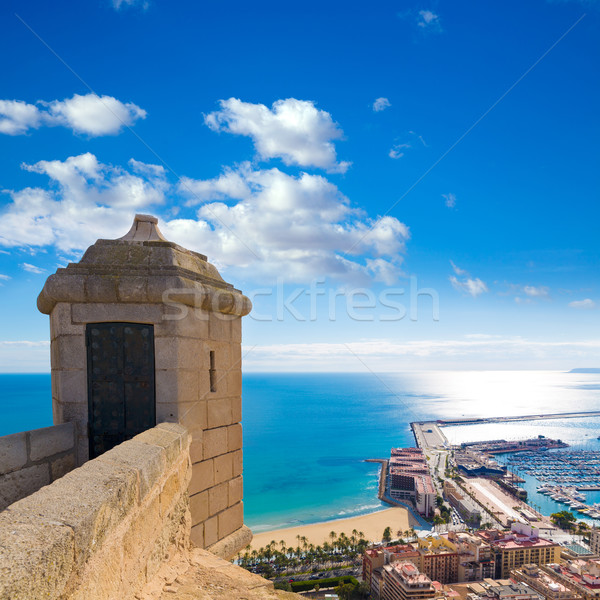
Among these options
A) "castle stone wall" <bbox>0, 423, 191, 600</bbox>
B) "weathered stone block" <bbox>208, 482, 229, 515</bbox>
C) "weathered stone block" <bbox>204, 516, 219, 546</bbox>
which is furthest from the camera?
"weathered stone block" <bbox>208, 482, 229, 515</bbox>

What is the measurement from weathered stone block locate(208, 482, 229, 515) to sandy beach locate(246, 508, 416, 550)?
28.5 m

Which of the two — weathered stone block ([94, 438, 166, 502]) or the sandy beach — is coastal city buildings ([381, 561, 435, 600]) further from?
weathered stone block ([94, 438, 166, 502])

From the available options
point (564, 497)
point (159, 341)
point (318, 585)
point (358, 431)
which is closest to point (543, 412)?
point (358, 431)

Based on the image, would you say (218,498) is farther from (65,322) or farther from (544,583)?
(544,583)

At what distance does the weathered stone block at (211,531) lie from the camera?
400 centimetres

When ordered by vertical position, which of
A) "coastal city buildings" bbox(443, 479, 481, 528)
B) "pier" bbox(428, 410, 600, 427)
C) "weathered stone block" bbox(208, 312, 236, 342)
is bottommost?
"pier" bbox(428, 410, 600, 427)

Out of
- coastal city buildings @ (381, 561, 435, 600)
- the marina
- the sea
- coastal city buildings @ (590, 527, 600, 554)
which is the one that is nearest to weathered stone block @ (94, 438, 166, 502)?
coastal city buildings @ (381, 561, 435, 600)

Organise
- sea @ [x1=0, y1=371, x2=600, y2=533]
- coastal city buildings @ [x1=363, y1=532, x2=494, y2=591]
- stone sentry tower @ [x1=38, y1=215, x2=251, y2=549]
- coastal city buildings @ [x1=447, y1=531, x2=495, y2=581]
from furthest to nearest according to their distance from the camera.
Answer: sea @ [x1=0, y1=371, x2=600, y2=533]
coastal city buildings @ [x1=447, y1=531, x2=495, y2=581]
coastal city buildings @ [x1=363, y1=532, x2=494, y2=591]
stone sentry tower @ [x1=38, y1=215, x2=251, y2=549]

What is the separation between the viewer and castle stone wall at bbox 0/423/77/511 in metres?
3.22

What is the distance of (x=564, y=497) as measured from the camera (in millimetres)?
43938

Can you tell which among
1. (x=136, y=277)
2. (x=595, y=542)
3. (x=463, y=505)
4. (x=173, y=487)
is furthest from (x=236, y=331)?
(x=463, y=505)

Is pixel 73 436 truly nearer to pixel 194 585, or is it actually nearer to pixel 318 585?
pixel 194 585

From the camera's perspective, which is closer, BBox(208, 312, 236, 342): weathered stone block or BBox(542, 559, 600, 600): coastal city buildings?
BBox(208, 312, 236, 342): weathered stone block

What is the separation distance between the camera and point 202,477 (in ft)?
13.0
